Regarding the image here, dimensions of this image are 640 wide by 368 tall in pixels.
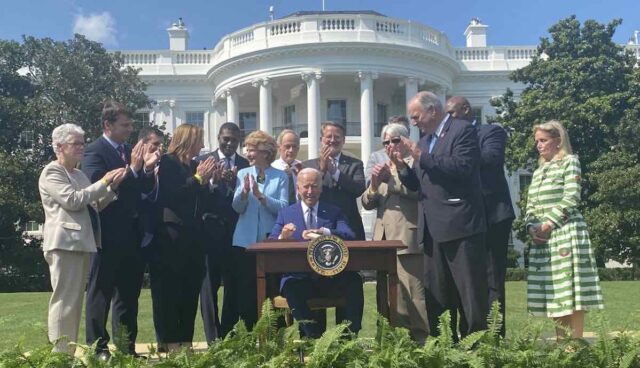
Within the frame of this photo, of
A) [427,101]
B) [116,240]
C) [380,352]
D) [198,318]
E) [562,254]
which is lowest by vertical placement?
[198,318]

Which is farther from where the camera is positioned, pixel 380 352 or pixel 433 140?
pixel 433 140

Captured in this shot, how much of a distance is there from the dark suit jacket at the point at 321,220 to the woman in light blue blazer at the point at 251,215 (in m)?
0.29

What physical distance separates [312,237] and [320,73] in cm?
2952

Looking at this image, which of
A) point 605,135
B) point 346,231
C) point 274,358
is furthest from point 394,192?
point 605,135

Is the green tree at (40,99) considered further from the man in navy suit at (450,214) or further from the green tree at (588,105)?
the man in navy suit at (450,214)

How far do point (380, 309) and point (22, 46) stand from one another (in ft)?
99.8

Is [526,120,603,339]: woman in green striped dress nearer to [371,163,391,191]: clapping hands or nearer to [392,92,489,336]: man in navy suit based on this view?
[392,92,489,336]: man in navy suit

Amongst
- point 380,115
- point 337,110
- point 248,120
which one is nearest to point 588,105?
point 380,115

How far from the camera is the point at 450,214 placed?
5695 millimetres

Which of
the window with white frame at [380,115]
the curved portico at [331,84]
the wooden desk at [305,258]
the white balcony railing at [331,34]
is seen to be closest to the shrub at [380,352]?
the wooden desk at [305,258]

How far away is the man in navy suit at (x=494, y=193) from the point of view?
6.41 metres

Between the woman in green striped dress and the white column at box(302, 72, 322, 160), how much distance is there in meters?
27.1

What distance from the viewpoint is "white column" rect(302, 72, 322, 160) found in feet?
111

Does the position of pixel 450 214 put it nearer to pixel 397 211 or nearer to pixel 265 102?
pixel 397 211
